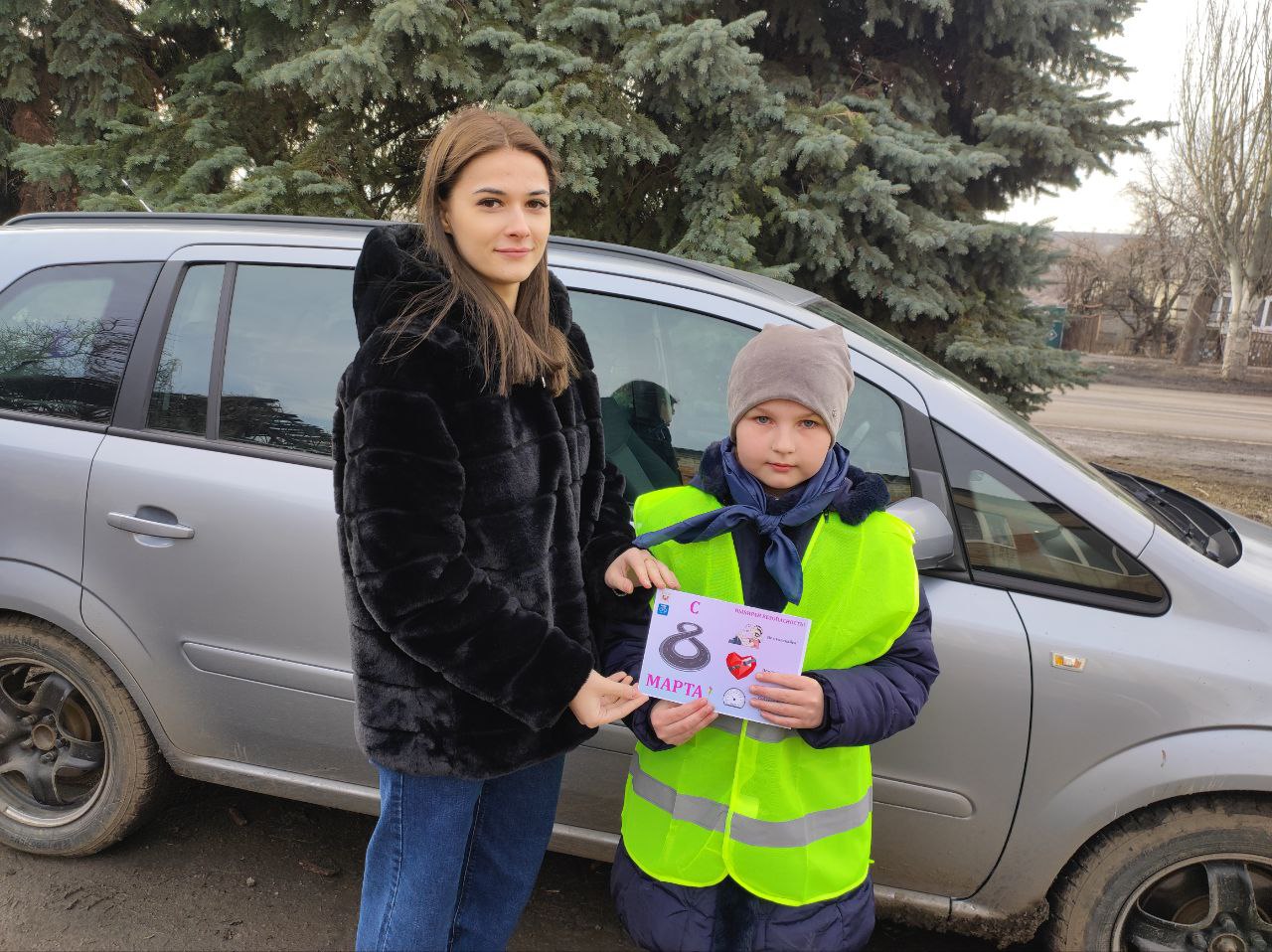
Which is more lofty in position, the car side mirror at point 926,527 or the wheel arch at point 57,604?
the car side mirror at point 926,527

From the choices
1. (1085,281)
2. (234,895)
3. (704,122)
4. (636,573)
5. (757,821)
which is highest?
(1085,281)

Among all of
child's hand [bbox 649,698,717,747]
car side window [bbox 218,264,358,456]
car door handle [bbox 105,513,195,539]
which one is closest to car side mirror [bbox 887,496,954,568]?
child's hand [bbox 649,698,717,747]

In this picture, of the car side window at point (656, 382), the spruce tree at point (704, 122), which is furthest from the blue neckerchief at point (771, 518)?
the spruce tree at point (704, 122)

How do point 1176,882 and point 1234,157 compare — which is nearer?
point 1176,882

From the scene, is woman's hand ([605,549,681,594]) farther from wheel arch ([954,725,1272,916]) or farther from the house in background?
the house in background

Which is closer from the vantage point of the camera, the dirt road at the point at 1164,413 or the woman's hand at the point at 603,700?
the woman's hand at the point at 603,700

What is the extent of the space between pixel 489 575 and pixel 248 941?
5.24 feet

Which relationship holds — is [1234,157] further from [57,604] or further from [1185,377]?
[57,604]

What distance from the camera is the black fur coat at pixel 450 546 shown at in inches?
52.0

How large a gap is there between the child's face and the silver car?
0.48m

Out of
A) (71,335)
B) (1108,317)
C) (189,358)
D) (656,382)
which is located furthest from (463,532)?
(1108,317)

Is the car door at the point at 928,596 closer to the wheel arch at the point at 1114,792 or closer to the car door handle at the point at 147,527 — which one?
the wheel arch at the point at 1114,792

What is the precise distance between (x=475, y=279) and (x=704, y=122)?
14.5 feet

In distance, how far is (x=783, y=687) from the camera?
1464 millimetres
